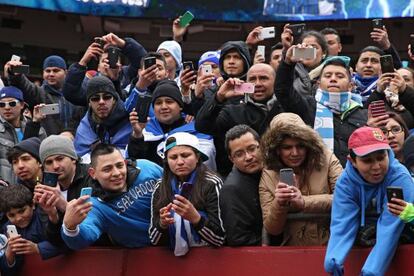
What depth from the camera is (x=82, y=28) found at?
18.5 metres

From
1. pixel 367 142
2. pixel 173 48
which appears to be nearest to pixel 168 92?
pixel 173 48

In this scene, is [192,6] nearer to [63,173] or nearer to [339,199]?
[63,173]

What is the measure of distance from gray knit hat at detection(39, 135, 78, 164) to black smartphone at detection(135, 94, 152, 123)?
0.70 m

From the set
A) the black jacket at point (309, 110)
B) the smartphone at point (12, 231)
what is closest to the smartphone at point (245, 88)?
the black jacket at point (309, 110)

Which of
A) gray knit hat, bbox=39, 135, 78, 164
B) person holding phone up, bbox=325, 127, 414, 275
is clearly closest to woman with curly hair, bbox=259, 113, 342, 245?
person holding phone up, bbox=325, 127, 414, 275

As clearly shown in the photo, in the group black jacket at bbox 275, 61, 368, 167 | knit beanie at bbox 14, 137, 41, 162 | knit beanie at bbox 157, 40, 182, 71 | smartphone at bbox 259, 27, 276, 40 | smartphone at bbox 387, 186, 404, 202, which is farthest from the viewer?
knit beanie at bbox 157, 40, 182, 71

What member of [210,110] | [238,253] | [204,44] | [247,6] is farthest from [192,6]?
[238,253]

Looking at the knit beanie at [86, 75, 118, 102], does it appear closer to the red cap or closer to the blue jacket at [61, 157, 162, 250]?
the blue jacket at [61, 157, 162, 250]

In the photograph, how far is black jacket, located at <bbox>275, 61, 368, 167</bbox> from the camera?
234 inches

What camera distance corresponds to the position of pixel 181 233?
18.4 ft

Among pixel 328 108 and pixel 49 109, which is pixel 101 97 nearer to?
pixel 49 109

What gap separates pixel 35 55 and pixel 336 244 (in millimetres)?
14617

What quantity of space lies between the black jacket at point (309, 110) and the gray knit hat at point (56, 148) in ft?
5.81

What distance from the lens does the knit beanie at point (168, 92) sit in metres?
6.93
